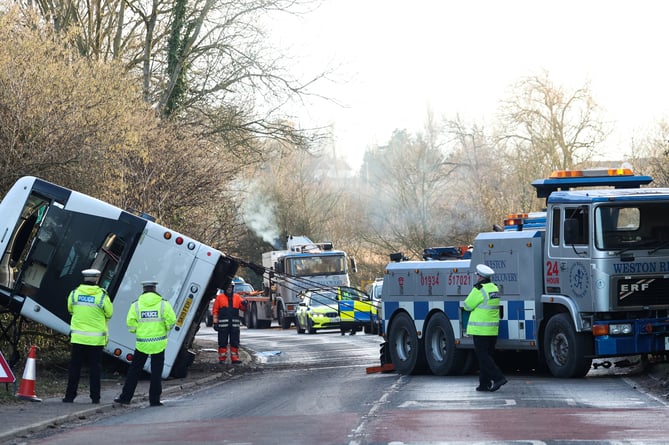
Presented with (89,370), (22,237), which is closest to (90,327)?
(89,370)

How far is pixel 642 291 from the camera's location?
17172mm

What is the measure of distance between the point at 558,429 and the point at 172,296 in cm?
980

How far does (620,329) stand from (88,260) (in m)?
8.42

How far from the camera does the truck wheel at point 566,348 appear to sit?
17109 mm

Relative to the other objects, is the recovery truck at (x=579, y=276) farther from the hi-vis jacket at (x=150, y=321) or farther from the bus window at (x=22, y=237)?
the bus window at (x=22, y=237)

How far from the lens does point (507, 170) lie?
52.2m

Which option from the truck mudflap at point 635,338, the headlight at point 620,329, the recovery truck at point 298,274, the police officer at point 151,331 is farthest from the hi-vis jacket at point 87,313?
the recovery truck at point 298,274

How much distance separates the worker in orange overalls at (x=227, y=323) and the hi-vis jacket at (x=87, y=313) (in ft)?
28.0

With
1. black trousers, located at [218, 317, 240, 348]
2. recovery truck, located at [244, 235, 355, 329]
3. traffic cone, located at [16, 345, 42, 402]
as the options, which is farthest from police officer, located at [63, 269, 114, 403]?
recovery truck, located at [244, 235, 355, 329]

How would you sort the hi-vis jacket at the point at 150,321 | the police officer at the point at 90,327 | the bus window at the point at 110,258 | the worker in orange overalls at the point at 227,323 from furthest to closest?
1. the worker in orange overalls at the point at 227,323
2. the bus window at the point at 110,258
3. the police officer at the point at 90,327
4. the hi-vis jacket at the point at 150,321

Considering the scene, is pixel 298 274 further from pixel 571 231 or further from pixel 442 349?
pixel 571 231

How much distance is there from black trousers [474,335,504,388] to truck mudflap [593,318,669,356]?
5.31ft

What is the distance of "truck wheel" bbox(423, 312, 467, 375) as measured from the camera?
64.4 feet

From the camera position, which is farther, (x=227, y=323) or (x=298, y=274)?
(x=298, y=274)
